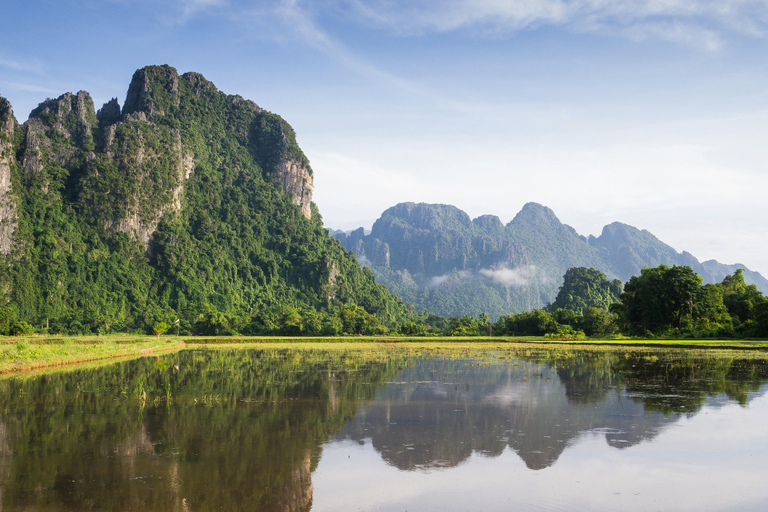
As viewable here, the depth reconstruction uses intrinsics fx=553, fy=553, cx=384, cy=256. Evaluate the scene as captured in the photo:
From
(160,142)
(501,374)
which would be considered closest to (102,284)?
(160,142)

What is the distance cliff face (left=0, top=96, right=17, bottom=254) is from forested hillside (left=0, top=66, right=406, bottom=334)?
26cm

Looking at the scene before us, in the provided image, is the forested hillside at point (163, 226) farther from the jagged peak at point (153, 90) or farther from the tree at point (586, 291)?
the tree at point (586, 291)

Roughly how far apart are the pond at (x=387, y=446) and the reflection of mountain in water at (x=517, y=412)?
7 centimetres

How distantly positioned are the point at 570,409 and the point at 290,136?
191776 mm

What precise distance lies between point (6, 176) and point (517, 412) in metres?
134

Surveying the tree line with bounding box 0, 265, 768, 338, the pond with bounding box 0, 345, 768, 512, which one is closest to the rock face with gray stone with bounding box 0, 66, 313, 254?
the tree line with bounding box 0, 265, 768, 338

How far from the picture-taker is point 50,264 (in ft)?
365

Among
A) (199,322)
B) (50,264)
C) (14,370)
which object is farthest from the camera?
(50,264)

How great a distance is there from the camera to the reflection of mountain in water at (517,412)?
38.3 feet

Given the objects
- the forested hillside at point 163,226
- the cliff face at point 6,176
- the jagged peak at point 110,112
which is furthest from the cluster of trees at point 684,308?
the jagged peak at point 110,112

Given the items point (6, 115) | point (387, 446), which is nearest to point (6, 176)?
point (6, 115)

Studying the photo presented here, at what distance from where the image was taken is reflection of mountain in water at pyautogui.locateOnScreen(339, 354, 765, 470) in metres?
11.7

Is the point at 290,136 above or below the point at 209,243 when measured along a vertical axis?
above

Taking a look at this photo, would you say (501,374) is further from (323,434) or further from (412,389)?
(323,434)
